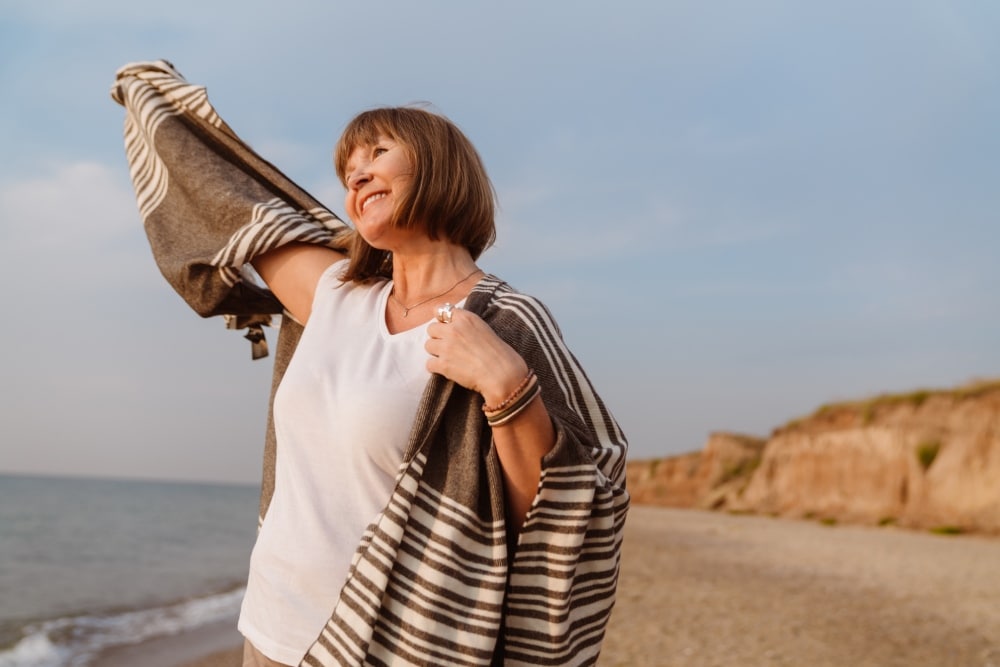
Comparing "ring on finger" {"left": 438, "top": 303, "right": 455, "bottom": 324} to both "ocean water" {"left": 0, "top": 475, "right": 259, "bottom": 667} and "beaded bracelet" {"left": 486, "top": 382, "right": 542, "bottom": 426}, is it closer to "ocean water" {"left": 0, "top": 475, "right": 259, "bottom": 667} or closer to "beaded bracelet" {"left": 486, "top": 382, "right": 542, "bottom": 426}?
→ "beaded bracelet" {"left": 486, "top": 382, "right": 542, "bottom": 426}

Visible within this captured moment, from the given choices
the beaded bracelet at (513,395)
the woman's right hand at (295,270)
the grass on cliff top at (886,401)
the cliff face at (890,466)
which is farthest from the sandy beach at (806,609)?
the grass on cliff top at (886,401)

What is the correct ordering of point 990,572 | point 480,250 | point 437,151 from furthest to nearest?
point 990,572 < point 480,250 < point 437,151

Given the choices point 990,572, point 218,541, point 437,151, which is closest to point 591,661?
point 437,151

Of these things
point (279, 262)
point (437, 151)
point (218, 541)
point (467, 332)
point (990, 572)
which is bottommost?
point (218, 541)

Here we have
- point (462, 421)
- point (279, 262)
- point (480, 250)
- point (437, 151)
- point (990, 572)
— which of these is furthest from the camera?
point (990, 572)

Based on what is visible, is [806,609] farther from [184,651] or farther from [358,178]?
[358,178]

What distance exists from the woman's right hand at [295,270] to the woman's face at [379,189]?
0.28 metres

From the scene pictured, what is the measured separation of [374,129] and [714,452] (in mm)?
33465

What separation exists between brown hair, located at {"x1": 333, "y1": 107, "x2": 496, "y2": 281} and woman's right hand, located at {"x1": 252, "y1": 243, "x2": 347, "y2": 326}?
6.8 inches

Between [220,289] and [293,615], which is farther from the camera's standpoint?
[220,289]

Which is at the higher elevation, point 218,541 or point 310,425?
point 310,425

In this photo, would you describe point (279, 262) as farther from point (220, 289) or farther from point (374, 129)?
point (374, 129)

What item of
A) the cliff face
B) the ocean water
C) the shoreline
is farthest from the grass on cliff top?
the shoreline

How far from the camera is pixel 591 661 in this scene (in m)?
1.64
